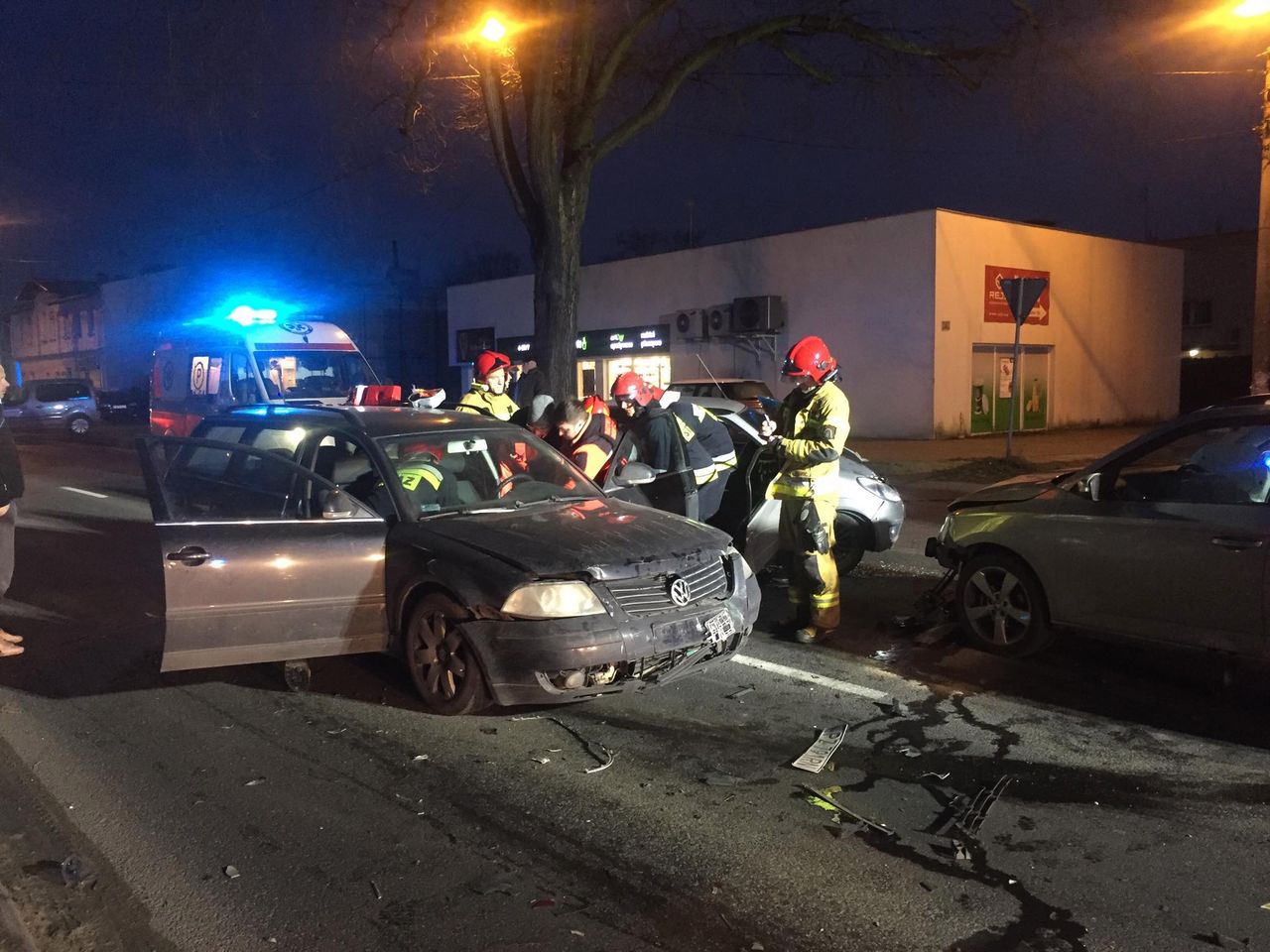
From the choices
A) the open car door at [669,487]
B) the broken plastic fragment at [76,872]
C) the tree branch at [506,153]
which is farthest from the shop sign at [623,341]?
the broken plastic fragment at [76,872]

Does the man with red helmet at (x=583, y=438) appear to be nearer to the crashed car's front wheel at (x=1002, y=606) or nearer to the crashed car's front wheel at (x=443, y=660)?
the crashed car's front wheel at (x=443, y=660)

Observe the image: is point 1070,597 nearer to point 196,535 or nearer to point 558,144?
point 196,535

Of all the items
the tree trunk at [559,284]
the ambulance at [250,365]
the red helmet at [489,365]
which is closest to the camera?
the red helmet at [489,365]

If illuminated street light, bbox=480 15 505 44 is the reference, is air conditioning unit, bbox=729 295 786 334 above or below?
below

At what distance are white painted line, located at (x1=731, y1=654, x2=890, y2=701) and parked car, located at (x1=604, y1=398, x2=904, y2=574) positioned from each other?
120 cm

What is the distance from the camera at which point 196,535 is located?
4.91m

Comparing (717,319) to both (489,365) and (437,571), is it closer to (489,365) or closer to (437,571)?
(489,365)

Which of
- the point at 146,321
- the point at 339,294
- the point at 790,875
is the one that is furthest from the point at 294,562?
the point at 146,321

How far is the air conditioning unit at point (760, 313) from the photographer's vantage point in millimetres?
24094

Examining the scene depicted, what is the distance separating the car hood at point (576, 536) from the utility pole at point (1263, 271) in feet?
28.4

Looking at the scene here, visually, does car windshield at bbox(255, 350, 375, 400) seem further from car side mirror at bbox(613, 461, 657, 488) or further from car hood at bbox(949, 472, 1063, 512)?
car hood at bbox(949, 472, 1063, 512)

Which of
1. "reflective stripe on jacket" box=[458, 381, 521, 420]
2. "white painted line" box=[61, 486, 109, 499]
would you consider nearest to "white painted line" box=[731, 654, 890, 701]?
"reflective stripe on jacket" box=[458, 381, 521, 420]

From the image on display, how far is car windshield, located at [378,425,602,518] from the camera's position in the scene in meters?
5.43

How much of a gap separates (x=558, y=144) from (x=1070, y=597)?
443 inches
